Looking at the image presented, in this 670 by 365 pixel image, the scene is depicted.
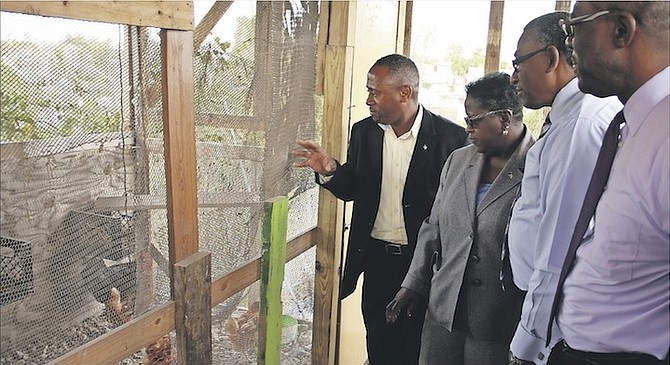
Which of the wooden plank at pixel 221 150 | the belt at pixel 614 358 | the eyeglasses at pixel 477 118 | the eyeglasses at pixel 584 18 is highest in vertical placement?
the eyeglasses at pixel 584 18

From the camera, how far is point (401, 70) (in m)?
2.56

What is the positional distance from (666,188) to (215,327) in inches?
60.1

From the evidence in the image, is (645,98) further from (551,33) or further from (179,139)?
(179,139)

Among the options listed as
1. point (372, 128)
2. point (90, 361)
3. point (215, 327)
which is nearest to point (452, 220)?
point (372, 128)

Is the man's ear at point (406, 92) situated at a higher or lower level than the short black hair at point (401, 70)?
lower

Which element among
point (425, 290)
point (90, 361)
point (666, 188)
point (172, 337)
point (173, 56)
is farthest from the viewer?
point (425, 290)

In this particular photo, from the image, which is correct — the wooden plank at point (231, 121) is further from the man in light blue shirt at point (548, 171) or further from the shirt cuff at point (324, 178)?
the man in light blue shirt at point (548, 171)

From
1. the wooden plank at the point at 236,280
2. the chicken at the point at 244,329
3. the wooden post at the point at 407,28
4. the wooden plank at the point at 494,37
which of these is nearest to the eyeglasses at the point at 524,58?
the wooden plank at the point at 236,280

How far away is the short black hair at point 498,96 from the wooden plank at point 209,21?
916 mm

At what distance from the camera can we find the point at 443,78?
3.70 meters

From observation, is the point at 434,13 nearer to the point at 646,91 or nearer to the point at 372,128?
the point at 372,128

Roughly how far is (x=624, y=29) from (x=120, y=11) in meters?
1.13

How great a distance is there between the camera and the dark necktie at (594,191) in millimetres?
1312

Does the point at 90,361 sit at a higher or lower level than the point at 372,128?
lower
